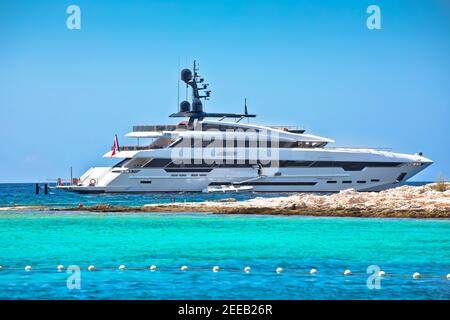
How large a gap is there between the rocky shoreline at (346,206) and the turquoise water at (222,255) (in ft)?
6.04

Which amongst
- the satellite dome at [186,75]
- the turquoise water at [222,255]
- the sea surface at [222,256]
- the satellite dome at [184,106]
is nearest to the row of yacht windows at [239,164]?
the satellite dome at [184,106]

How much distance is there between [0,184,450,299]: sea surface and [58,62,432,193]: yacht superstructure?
79.0 feet

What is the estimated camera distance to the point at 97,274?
18016 mm

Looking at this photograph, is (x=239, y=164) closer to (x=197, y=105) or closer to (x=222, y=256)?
(x=197, y=105)

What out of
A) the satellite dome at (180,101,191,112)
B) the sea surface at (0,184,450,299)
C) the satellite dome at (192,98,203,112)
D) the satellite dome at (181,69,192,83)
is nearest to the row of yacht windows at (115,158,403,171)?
the satellite dome at (192,98,203,112)

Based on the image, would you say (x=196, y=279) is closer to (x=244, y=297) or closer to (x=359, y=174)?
(x=244, y=297)

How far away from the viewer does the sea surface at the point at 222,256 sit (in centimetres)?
1584

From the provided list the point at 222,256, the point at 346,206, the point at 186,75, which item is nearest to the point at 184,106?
the point at 186,75

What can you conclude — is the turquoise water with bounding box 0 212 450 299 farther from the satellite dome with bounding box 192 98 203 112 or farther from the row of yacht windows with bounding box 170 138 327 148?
the satellite dome with bounding box 192 98 203 112

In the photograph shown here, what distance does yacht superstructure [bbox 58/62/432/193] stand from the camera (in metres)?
57.5

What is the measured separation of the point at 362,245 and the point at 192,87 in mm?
46515

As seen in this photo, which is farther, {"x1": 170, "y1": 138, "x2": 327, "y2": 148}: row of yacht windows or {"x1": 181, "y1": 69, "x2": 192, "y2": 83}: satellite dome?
{"x1": 181, "y1": 69, "x2": 192, "y2": 83}: satellite dome

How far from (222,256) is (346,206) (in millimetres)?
15059

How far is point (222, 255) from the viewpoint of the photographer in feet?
69.5
